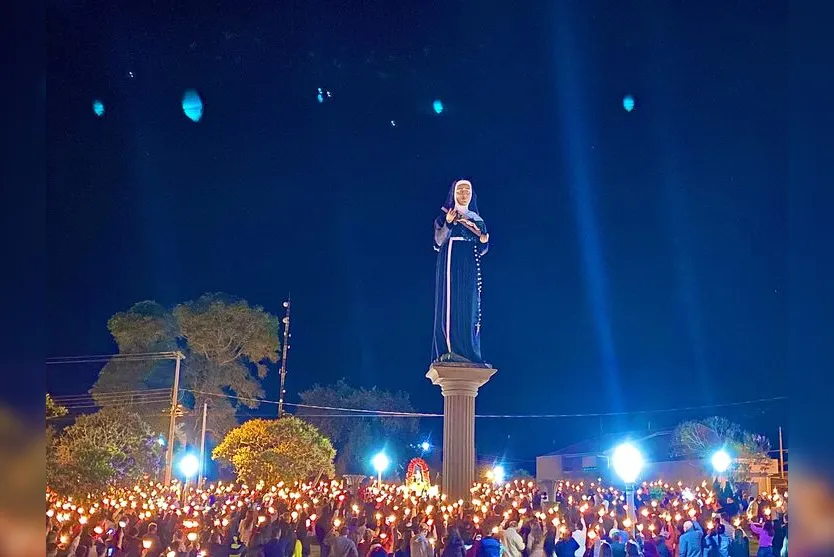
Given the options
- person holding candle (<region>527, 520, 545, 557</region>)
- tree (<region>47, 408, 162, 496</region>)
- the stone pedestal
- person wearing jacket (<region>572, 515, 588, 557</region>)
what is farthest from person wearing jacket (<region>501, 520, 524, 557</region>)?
tree (<region>47, 408, 162, 496</region>)

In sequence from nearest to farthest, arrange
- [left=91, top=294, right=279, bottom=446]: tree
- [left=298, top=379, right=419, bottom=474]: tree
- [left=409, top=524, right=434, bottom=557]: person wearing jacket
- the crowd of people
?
1. the crowd of people
2. [left=409, top=524, right=434, bottom=557]: person wearing jacket
3. [left=91, top=294, right=279, bottom=446]: tree
4. [left=298, top=379, right=419, bottom=474]: tree

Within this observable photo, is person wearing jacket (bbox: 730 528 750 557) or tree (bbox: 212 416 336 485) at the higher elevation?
tree (bbox: 212 416 336 485)

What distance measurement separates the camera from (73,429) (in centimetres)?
2300

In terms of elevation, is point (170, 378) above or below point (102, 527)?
above

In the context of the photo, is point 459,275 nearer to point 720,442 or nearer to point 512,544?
point 512,544

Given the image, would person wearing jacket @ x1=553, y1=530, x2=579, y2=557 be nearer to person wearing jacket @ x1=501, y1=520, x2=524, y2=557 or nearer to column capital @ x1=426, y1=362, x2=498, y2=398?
person wearing jacket @ x1=501, y1=520, x2=524, y2=557

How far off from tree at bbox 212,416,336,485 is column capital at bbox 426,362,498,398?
10.3 metres

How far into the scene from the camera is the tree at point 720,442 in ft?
147

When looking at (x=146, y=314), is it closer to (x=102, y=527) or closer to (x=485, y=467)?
(x=102, y=527)

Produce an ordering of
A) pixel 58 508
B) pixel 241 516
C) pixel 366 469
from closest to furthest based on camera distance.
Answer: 1. pixel 58 508
2. pixel 241 516
3. pixel 366 469

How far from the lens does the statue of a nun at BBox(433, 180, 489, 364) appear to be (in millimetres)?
22219

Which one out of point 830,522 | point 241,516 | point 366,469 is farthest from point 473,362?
point 366,469

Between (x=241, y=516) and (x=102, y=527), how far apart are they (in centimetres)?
457

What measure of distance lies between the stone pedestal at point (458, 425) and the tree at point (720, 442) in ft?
90.2
